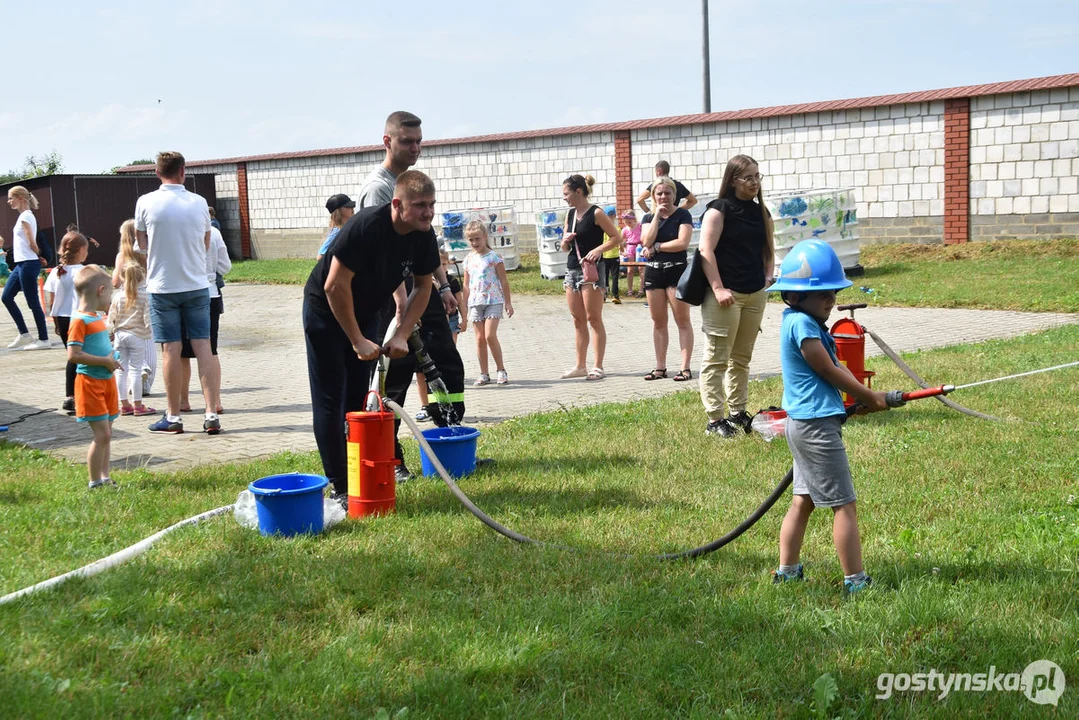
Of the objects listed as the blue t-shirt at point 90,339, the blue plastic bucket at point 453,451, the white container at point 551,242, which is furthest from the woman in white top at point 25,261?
the white container at point 551,242

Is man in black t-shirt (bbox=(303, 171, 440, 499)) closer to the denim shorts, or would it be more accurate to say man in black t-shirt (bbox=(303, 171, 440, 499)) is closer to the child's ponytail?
the child's ponytail

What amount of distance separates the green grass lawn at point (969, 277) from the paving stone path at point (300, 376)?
28.0 inches

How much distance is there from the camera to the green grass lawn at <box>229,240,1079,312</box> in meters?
15.7

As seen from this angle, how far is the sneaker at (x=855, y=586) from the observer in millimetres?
4375

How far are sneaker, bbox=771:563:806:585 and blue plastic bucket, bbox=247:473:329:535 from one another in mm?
2256

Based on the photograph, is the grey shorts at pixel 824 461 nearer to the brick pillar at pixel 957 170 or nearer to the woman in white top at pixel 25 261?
the woman in white top at pixel 25 261

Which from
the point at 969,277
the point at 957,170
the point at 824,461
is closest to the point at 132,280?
the point at 824,461

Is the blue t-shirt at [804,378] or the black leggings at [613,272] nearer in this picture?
the blue t-shirt at [804,378]

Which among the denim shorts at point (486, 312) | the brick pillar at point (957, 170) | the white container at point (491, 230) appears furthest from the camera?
the white container at point (491, 230)

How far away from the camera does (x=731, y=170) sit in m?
7.54

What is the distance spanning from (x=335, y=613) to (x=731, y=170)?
4537 mm

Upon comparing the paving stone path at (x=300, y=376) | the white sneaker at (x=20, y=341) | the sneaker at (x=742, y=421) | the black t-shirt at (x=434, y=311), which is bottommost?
the paving stone path at (x=300, y=376)

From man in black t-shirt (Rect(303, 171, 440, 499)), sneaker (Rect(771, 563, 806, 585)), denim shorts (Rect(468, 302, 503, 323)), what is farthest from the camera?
denim shorts (Rect(468, 302, 503, 323))

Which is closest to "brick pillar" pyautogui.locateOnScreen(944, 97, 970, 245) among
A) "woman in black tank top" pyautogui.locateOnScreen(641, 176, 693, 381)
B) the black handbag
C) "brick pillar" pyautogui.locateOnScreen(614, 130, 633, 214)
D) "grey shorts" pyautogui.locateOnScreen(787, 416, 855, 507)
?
"brick pillar" pyautogui.locateOnScreen(614, 130, 633, 214)
